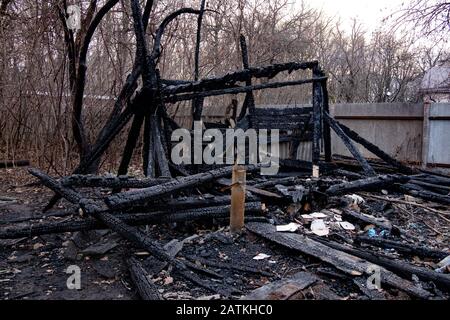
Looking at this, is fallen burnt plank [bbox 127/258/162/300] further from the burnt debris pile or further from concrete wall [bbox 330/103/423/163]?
concrete wall [bbox 330/103/423/163]

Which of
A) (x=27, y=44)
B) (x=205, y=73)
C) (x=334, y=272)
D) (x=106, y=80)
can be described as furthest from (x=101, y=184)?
(x=205, y=73)

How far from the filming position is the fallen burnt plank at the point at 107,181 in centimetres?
439

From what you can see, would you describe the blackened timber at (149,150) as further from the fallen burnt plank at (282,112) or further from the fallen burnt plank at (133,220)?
the fallen burnt plank at (282,112)

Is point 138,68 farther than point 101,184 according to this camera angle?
Yes

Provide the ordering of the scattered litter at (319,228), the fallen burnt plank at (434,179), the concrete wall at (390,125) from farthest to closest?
the concrete wall at (390,125) → the fallen burnt plank at (434,179) → the scattered litter at (319,228)

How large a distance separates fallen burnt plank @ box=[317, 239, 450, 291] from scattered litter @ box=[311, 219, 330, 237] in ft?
1.54

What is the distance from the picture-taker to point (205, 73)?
40.4 feet

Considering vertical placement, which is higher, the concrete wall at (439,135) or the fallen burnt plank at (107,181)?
the concrete wall at (439,135)

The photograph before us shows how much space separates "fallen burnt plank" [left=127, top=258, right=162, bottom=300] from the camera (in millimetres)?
3129

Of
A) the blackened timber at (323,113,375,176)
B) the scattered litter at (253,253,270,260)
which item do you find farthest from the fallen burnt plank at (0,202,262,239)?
the blackened timber at (323,113,375,176)

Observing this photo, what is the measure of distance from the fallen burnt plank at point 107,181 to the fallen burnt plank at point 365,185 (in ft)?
8.71

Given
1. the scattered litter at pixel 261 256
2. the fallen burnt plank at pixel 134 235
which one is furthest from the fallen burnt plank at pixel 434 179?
the fallen burnt plank at pixel 134 235
